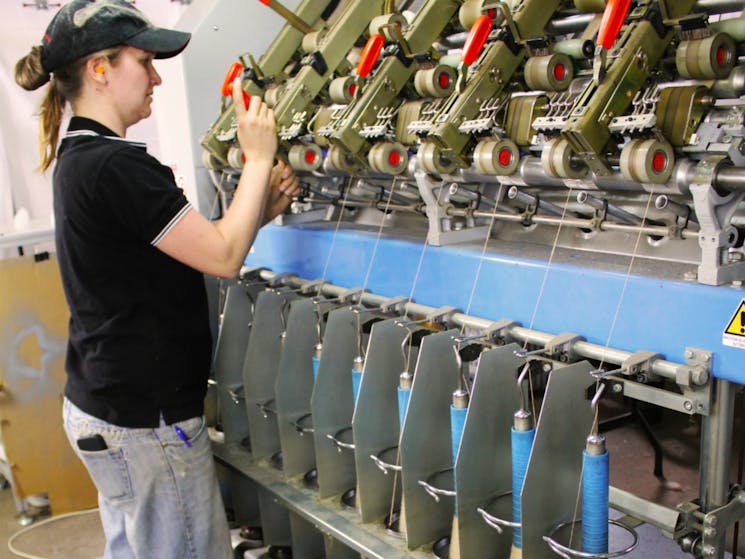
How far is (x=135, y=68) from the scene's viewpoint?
1770 mm

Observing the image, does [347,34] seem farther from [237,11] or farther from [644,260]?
[644,260]

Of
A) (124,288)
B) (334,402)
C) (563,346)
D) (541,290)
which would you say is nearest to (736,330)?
(563,346)

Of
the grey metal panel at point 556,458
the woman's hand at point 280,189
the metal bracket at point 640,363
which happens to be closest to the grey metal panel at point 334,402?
the woman's hand at point 280,189

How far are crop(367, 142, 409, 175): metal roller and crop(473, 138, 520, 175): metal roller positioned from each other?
316 mm

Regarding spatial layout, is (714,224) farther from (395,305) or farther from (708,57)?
(395,305)

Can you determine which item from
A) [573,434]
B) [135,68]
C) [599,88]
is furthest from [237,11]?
[573,434]

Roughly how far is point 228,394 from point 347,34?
1259mm

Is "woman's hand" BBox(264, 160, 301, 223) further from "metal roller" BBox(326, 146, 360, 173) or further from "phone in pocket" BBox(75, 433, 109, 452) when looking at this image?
"phone in pocket" BBox(75, 433, 109, 452)

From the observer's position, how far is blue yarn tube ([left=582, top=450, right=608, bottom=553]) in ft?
4.92

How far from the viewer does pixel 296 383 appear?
7.59 feet

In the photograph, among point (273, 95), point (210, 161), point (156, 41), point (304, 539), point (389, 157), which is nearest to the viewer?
point (156, 41)

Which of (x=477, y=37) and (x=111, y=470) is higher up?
(x=477, y=37)

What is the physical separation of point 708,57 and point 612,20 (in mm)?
208

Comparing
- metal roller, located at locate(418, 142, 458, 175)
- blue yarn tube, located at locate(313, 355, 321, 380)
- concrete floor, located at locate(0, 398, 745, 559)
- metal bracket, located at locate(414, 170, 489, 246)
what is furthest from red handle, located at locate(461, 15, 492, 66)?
concrete floor, located at locate(0, 398, 745, 559)
